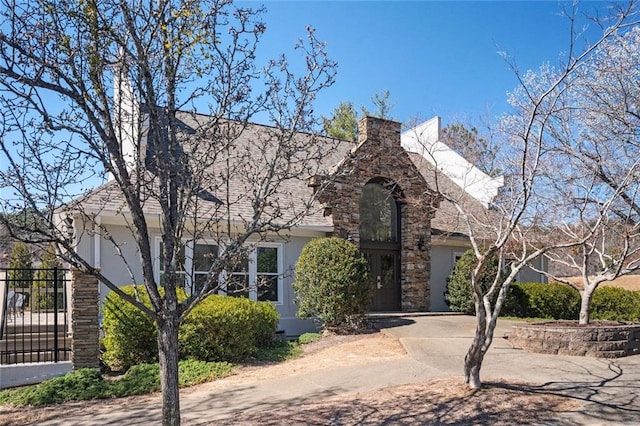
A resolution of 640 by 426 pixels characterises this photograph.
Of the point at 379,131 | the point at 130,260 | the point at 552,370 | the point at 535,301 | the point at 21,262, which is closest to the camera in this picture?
the point at 21,262

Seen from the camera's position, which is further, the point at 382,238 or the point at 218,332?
the point at 382,238

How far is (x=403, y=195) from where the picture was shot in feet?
53.9

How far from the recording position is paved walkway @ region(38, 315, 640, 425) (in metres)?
6.72

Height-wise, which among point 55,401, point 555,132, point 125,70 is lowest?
point 55,401

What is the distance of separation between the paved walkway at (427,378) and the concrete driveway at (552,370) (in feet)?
0.04

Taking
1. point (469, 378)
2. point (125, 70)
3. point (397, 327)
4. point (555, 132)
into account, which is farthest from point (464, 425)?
point (555, 132)

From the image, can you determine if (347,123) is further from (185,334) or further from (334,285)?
(185,334)

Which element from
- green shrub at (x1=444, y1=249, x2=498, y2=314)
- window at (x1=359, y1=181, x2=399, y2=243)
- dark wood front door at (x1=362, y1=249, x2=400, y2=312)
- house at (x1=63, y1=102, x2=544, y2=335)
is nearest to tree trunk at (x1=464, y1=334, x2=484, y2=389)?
house at (x1=63, y1=102, x2=544, y2=335)

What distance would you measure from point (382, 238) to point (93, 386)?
389 inches

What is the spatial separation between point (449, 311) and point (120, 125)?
44.3ft

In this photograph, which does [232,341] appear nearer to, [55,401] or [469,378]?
[55,401]

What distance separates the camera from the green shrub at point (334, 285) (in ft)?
40.0

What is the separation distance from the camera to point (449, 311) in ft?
55.0

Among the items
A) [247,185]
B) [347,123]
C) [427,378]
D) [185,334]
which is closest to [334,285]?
[247,185]
